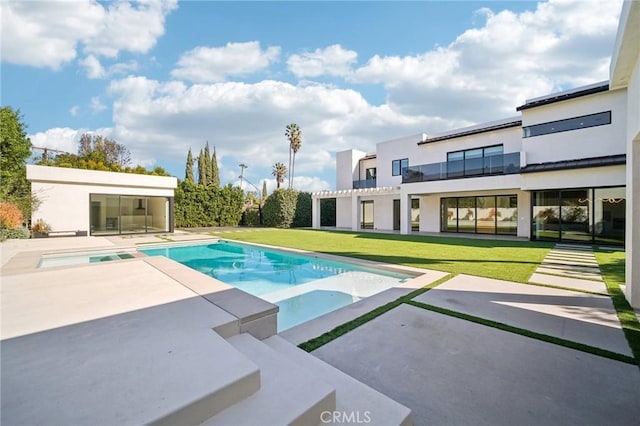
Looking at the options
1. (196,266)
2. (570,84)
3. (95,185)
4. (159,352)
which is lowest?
(196,266)

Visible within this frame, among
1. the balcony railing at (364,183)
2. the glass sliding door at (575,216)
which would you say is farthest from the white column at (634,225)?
the balcony railing at (364,183)

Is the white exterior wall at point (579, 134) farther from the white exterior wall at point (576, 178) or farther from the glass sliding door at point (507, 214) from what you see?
the glass sliding door at point (507, 214)

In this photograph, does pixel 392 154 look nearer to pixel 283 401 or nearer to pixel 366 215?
pixel 366 215

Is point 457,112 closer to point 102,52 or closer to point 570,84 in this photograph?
point 570,84

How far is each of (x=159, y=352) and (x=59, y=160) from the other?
3544cm

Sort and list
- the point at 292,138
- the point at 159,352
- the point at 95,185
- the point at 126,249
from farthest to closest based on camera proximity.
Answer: the point at 292,138, the point at 95,185, the point at 126,249, the point at 159,352

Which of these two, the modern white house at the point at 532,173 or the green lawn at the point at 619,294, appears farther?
the modern white house at the point at 532,173

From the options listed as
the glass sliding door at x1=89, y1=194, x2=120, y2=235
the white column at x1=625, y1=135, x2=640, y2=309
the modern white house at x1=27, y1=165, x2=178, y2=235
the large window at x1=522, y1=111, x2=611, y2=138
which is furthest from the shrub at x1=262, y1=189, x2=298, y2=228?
the white column at x1=625, y1=135, x2=640, y2=309

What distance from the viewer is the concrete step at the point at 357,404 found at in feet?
7.16

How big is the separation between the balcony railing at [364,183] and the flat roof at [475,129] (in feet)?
15.7

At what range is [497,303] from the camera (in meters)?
5.14

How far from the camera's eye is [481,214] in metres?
18.2

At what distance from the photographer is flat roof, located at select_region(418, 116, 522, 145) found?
16.4 m

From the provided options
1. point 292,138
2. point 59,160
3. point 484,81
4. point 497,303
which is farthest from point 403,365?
point 59,160
